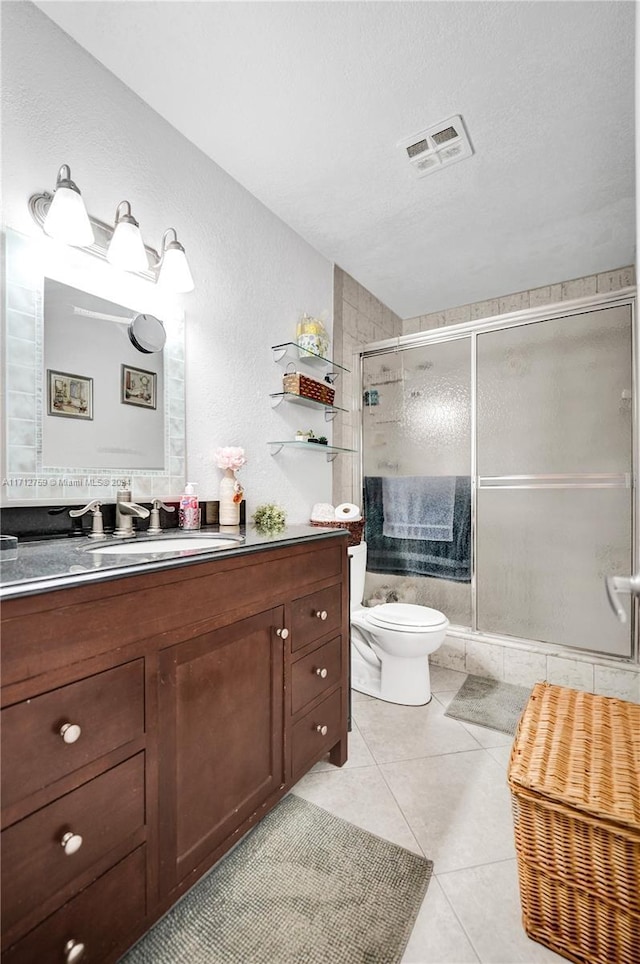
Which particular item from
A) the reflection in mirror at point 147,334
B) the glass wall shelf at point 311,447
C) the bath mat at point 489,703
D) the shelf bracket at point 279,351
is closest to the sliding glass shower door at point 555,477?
the bath mat at point 489,703

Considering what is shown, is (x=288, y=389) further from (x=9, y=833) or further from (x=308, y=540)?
(x=9, y=833)

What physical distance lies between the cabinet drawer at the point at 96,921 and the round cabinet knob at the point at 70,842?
11 centimetres

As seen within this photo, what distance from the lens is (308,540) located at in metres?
1.35

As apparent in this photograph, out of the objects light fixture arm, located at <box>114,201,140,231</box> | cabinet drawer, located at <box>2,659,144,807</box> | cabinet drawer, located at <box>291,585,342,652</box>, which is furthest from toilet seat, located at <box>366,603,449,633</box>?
light fixture arm, located at <box>114,201,140,231</box>

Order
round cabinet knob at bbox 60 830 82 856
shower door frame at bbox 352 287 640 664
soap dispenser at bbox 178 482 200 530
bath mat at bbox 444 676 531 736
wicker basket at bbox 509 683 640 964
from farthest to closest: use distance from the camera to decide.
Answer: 1. shower door frame at bbox 352 287 640 664
2. bath mat at bbox 444 676 531 736
3. soap dispenser at bbox 178 482 200 530
4. wicker basket at bbox 509 683 640 964
5. round cabinet knob at bbox 60 830 82 856

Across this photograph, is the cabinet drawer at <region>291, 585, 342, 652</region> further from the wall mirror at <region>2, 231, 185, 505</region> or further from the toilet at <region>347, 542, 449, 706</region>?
the wall mirror at <region>2, 231, 185, 505</region>

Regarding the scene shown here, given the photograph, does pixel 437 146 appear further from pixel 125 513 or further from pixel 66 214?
pixel 125 513

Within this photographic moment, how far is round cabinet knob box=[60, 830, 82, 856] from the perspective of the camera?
2.39ft

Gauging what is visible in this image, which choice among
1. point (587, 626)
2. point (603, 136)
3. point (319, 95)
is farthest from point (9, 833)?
point (603, 136)

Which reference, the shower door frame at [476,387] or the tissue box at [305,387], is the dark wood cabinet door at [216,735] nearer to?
the tissue box at [305,387]

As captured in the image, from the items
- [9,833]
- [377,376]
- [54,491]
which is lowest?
[9,833]

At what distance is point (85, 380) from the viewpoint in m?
1.35

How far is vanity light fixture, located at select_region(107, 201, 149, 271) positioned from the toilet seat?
1.81 m

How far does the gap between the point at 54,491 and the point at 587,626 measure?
249 cm
